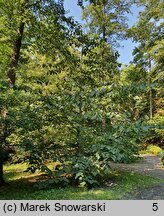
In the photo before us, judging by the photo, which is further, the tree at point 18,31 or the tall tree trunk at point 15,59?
the tall tree trunk at point 15,59

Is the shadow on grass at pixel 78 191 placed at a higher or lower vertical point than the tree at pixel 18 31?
A: lower

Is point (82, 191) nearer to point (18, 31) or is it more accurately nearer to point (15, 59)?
point (15, 59)

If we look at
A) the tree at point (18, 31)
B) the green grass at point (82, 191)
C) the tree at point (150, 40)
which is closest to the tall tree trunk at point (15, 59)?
the tree at point (18, 31)

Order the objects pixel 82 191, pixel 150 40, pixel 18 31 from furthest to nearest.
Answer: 1. pixel 150 40
2. pixel 18 31
3. pixel 82 191

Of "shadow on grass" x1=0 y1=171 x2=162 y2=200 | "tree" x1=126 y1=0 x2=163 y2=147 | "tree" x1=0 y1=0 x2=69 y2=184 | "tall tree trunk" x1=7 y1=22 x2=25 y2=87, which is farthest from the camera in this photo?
"tree" x1=126 y1=0 x2=163 y2=147

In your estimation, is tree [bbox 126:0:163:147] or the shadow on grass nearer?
the shadow on grass

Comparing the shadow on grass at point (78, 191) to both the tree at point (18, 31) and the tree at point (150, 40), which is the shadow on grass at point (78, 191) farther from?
the tree at point (150, 40)

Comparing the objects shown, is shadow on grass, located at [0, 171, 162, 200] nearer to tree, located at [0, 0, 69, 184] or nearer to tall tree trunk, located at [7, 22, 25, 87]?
tree, located at [0, 0, 69, 184]

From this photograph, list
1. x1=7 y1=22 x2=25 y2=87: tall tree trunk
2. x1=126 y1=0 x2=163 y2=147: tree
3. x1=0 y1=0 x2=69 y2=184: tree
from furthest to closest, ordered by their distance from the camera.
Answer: x1=126 y1=0 x2=163 y2=147: tree → x1=7 y1=22 x2=25 y2=87: tall tree trunk → x1=0 y1=0 x2=69 y2=184: tree

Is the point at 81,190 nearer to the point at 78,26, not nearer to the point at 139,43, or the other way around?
the point at 78,26

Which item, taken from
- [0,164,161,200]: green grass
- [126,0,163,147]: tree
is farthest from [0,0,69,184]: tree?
[126,0,163,147]: tree

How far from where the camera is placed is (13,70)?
798 centimetres

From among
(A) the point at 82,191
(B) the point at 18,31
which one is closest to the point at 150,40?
(B) the point at 18,31

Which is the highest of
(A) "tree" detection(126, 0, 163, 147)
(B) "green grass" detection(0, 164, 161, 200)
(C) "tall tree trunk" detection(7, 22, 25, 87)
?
(A) "tree" detection(126, 0, 163, 147)
